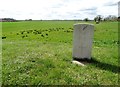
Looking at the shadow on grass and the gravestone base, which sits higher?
the gravestone base

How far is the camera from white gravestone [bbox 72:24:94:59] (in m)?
12.9

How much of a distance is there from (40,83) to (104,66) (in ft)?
13.3

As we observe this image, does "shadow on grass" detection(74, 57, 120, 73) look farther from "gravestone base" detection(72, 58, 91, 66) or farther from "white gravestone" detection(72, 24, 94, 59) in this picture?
"white gravestone" detection(72, 24, 94, 59)

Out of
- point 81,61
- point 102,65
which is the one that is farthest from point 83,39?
point 102,65

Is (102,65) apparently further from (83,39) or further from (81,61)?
(83,39)

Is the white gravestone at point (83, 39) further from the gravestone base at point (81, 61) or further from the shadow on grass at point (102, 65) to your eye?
the shadow on grass at point (102, 65)

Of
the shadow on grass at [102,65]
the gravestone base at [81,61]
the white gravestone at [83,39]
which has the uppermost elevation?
the white gravestone at [83,39]

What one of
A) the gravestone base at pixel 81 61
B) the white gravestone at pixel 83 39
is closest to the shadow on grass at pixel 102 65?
the gravestone base at pixel 81 61

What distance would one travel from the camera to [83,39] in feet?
42.5

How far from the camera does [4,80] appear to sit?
9359mm

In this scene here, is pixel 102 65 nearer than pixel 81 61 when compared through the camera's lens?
Yes

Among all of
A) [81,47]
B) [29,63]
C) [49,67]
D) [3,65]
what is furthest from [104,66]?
[3,65]

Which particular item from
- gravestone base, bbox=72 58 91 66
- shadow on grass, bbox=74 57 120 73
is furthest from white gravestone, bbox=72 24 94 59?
shadow on grass, bbox=74 57 120 73

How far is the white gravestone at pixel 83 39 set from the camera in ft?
42.3
